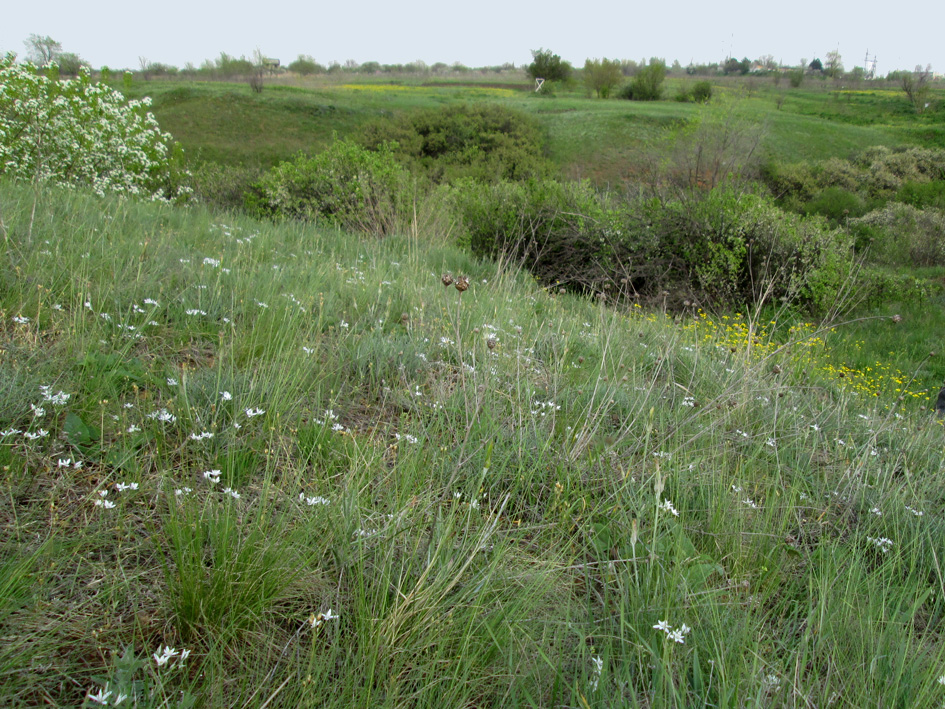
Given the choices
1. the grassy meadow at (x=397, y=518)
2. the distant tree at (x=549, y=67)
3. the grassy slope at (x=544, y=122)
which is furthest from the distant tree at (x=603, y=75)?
the grassy meadow at (x=397, y=518)

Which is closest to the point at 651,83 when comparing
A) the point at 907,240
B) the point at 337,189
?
the point at 907,240

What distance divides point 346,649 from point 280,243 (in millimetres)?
4459

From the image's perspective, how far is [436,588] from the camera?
56.9 inches

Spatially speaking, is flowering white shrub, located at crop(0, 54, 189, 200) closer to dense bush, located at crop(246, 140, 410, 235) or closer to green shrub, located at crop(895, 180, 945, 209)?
dense bush, located at crop(246, 140, 410, 235)

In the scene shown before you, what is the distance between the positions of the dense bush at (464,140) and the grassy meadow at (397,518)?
24769 mm

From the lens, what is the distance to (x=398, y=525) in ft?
5.28

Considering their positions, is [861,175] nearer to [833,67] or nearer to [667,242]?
[667,242]

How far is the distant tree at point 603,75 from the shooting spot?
189 ft

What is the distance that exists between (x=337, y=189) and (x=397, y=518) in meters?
8.91

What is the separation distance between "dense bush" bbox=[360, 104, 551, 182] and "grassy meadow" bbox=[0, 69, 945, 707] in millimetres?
24769

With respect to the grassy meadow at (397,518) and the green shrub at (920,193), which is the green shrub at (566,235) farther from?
the green shrub at (920,193)

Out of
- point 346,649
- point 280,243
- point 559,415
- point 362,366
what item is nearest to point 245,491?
point 346,649

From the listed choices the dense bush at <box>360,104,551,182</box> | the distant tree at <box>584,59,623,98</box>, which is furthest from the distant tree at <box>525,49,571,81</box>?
the dense bush at <box>360,104,551,182</box>

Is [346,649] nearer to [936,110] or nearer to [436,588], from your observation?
[436,588]
